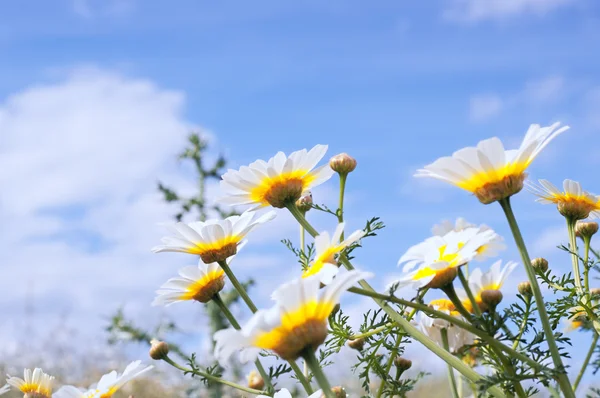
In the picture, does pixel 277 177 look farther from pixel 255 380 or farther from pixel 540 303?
pixel 255 380

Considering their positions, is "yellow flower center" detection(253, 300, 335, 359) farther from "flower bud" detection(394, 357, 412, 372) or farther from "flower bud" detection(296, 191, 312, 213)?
"flower bud" detection(394, 357, 412, 372)

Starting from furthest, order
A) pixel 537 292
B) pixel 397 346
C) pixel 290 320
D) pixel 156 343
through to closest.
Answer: pixel 156 343 < pixel 397 346 < pixel 537 292 < pixel 290 320

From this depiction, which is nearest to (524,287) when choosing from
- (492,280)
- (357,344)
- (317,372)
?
(492,280)

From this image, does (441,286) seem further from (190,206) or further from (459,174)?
(190,206)

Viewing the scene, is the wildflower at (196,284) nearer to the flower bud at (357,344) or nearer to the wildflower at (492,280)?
the flower bud at (357,344)

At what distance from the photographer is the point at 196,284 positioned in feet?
4.48

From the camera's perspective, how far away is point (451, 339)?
1.64 meters

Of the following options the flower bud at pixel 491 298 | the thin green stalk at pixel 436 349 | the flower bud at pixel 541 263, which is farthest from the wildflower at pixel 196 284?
the flower bud at pixel 541 263

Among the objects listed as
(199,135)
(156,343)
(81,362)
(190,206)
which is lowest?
(156,343)

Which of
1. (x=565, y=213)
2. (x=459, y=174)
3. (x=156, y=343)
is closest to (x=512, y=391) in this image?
(x=459, y=174)

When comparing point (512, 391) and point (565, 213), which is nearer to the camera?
point (512, 391)

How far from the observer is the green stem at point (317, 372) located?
855mm

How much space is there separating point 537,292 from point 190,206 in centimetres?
706

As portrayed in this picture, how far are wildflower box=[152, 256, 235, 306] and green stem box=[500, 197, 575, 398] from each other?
533mm
